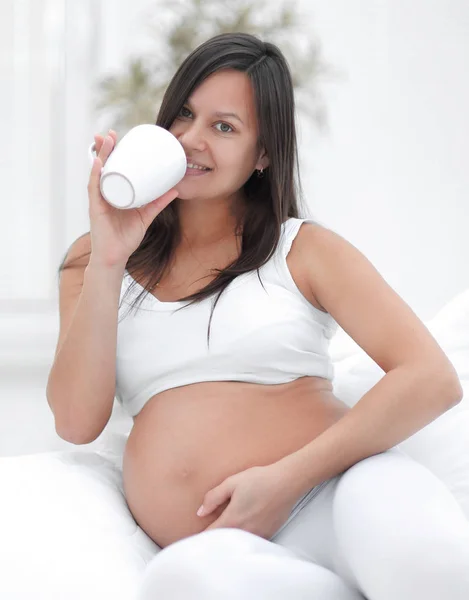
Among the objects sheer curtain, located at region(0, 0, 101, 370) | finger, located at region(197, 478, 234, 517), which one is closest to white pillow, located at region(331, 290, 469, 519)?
finger, located at region(197, 478, 234, 517)

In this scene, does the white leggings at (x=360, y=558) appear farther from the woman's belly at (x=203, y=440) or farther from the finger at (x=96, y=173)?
the finger at (x=96, y=173)

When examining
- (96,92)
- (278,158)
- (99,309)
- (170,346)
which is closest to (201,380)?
(170,346)

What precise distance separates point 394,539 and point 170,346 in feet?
1.78

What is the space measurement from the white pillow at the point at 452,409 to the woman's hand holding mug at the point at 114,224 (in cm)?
50

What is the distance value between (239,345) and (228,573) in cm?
48

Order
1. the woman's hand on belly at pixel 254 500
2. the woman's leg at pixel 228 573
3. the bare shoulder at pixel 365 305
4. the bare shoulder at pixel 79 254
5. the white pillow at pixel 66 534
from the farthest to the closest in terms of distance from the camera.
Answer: the bare shoulder at pixel 79 254
the bare shoulder at pixel 365 305
the woman's hand on belly at pixel 254 500
the white pillow at pixel 66 534
the woman's leg at pixel 228 573

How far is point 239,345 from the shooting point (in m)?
1.29

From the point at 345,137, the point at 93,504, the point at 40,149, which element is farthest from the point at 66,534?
the point at 345,137

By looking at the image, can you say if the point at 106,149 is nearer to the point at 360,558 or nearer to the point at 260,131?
the point at 260,131

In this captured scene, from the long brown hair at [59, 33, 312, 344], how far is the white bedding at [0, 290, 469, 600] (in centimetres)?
30

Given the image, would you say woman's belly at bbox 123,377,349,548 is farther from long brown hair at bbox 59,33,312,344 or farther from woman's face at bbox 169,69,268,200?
woman's face at bbox 169,69,268,200

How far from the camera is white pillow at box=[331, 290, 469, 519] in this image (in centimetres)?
136

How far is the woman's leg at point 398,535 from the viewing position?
33.9 inches

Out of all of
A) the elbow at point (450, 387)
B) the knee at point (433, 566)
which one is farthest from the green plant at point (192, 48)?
the knee at point (433, 566)
